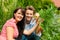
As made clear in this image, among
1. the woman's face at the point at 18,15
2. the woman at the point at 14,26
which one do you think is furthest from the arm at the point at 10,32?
the woman's face at the point at 18,15

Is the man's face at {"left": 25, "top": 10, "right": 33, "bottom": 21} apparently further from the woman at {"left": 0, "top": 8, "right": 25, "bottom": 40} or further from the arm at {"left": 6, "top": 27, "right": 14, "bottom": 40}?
the arm at {"left": 6, "top": 27, "right": 14, "bottom": 40}

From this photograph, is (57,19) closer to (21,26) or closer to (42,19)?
(42,19)

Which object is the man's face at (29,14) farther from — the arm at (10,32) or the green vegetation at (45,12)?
the arm at (10,32)

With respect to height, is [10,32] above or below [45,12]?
below

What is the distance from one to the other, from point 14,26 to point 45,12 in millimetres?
353

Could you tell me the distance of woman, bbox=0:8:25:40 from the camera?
7.53 feet

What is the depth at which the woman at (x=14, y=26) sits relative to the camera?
229cm

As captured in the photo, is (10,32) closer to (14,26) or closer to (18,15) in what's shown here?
(14,26)

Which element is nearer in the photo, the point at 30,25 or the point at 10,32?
the point at 10,32

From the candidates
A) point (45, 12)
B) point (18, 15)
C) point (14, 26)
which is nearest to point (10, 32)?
point (14, 26)

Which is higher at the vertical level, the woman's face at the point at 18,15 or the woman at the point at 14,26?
the woman's face at the point at 18,15

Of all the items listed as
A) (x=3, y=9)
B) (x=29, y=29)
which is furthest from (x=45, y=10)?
(x=3, y=9)

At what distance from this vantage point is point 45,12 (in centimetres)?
243

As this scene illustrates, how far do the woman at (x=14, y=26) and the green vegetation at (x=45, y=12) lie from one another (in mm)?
82
